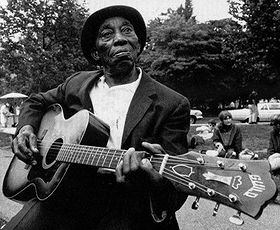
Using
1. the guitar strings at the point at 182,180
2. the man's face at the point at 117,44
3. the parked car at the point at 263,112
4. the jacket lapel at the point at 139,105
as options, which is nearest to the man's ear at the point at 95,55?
the man's face at the point at 117,44

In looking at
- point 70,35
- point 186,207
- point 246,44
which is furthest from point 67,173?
point 70,35

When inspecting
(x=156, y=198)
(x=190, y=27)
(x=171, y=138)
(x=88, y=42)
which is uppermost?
(x=88, y=42)

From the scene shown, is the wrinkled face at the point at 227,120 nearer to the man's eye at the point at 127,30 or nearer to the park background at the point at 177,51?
the man's eye at the point at 127,30

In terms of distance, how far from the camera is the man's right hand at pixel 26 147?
102 inches

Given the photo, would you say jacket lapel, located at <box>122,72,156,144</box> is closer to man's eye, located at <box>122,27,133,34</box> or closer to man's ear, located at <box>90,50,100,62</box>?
man's eye, located at <box>122,27,133,34</box>

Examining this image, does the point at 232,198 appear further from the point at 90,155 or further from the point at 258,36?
the point at 258,36

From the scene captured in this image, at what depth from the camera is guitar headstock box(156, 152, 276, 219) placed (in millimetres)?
1512

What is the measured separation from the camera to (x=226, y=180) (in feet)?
5.34

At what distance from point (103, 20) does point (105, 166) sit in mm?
1042

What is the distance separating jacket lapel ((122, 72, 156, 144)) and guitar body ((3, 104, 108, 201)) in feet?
0.49

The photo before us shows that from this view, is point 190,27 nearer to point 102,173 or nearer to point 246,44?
point 246,44

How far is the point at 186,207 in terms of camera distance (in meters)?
6.30

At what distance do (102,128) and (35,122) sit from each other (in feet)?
2.64

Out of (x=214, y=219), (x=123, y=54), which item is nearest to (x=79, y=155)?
(x=123, y=54)
